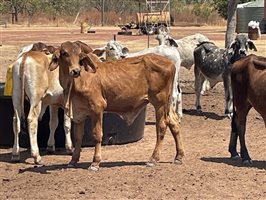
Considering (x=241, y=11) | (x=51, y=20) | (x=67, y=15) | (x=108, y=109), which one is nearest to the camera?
(x=108, y=109)

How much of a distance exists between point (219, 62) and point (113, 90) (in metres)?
6.99

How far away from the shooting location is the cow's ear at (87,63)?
9594mm

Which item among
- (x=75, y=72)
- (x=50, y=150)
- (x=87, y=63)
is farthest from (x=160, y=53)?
(x=75, y=72)

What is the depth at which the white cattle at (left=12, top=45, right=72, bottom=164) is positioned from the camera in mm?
10836

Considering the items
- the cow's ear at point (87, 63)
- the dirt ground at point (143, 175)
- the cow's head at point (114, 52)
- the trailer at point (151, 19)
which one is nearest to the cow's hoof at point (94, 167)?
the dirt ground at point (143, 175)

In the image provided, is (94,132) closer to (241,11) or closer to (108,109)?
(108,109)

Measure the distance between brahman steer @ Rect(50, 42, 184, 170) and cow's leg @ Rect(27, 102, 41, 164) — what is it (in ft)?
2.99

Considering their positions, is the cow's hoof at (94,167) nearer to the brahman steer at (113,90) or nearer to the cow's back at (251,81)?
the brahman steer at (113,90)

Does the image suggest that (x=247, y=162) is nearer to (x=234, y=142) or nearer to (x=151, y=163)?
(x=234, y=142)

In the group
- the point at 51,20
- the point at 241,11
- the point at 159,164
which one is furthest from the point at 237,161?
the point at 51,20

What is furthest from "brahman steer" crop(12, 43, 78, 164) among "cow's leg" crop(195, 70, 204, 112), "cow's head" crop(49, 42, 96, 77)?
"cow's leg" crop(195, 70, 204, 112)

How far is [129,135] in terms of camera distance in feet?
41.7

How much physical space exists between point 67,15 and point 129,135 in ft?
284

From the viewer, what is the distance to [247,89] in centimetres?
1048
